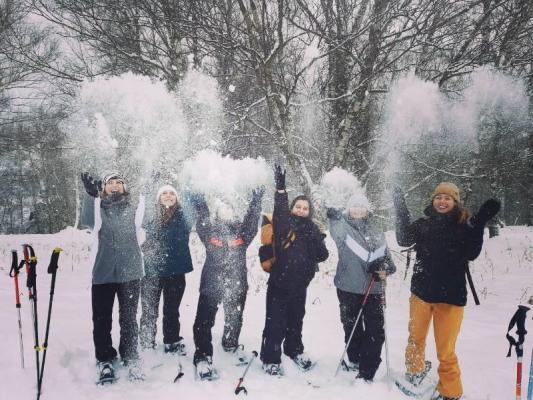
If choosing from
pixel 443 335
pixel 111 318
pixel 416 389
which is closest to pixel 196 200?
pixel 111 318

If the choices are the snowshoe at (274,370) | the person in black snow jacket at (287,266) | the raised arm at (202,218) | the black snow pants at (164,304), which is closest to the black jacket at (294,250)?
the person in black snow jacket at (287,266)

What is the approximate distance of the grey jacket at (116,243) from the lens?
3.76 m

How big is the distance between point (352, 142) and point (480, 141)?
397 centimetres

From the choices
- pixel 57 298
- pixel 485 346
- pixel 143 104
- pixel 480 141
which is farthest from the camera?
pixel 480 141

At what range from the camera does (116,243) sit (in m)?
3.85

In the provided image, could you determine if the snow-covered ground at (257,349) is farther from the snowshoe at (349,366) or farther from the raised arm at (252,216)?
the raised arm at (252,216)

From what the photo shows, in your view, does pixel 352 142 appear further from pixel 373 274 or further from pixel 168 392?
pixel 168 392

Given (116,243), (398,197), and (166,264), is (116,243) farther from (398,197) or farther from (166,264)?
(398,197)

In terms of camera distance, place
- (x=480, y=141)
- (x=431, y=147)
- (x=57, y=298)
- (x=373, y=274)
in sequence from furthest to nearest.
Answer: (x=480, y=141) < (x=431, y=147) < (x=57, y=298) < (x=373, y=274)

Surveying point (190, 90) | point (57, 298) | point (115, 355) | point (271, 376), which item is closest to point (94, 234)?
point (115, 355)

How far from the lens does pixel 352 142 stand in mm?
8766

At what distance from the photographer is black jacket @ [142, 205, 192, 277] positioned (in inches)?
164

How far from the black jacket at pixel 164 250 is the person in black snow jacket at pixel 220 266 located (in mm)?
271

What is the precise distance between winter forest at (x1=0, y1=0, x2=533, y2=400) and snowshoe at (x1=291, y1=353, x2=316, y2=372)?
0.19 feet
